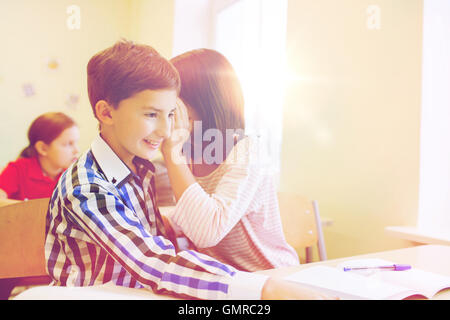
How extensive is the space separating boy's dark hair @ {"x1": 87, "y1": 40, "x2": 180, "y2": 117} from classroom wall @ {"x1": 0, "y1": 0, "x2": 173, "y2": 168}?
190 cm

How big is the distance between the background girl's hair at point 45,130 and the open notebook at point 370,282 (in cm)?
146

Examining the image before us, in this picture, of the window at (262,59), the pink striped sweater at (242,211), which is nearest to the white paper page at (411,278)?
the pink striped sweater at (242,211)

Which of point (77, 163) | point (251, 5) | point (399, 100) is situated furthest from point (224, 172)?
point (251, 5)

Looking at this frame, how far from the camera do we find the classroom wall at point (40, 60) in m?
2.54

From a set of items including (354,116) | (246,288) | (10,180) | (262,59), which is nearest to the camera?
(246,288)

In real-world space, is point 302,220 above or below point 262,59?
below

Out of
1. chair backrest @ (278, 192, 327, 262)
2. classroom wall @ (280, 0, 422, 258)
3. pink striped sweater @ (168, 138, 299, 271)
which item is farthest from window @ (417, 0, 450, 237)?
pink striped sweater @ (168, 138, 299, 271)

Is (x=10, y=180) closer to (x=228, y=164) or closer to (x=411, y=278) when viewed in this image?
(x=228, y=164)

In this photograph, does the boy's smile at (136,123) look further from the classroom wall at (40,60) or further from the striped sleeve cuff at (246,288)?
the classroom wall at (40,60)

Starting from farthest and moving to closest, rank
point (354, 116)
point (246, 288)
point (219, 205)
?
point (354, 116) < point (219, 205) < point (246, 288)

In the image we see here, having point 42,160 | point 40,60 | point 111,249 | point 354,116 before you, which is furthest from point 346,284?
point 40,60

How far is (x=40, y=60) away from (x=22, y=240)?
239 centimetres

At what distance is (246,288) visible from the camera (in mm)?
407
